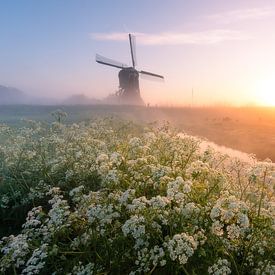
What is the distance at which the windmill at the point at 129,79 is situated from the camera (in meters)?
66.9

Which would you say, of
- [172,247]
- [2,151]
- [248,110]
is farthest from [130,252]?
[248,110]

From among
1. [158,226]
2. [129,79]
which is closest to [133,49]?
[129,79]

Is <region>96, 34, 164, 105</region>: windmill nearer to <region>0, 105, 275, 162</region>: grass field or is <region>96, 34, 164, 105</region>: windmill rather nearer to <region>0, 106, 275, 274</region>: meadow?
<region>0, 105, 275, 162</region>: grass field

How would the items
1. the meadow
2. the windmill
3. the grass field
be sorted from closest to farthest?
the meadow < the grass field < the windmill

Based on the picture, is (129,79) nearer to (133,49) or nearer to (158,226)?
(133,49)

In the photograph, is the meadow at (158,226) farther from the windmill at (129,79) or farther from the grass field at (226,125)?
the windmill at (129,79)

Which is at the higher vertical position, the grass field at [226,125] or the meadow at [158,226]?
the meadow at [158,226]

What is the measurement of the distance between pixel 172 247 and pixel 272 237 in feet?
5.20

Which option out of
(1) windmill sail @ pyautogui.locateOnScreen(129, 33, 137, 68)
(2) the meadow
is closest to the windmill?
(1) windmill sail @ pyautogui.locateOnScreen(129, 33, 137, 68)

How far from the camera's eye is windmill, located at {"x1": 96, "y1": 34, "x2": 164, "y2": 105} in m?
66.9

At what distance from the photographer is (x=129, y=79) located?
6662cm

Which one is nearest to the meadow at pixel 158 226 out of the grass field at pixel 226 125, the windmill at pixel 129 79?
the grass field at pixel 226 125

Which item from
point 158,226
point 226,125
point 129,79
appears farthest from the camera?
point 129,79

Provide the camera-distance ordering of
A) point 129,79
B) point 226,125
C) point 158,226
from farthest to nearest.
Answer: point 129,79 → point 226,125 → point 158,226
